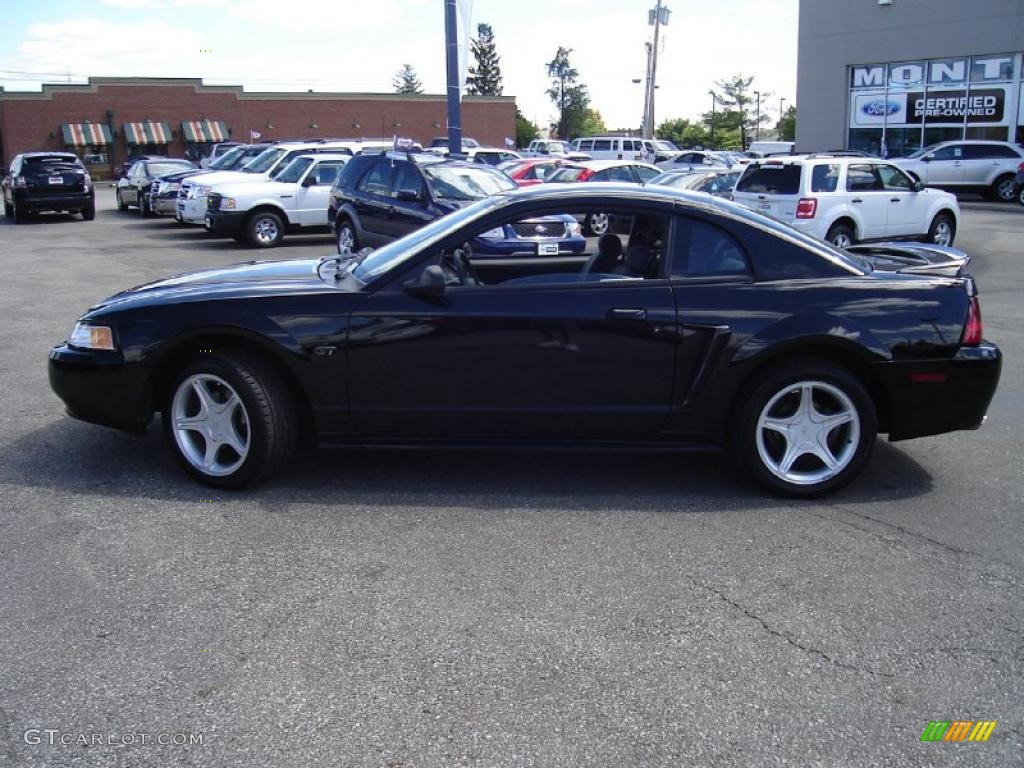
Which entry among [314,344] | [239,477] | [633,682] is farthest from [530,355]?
[633,682]

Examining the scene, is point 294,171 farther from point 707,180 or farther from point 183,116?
point 183,116

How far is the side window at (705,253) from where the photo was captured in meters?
5.14

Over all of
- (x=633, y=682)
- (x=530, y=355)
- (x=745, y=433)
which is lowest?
(x=633, y=682)

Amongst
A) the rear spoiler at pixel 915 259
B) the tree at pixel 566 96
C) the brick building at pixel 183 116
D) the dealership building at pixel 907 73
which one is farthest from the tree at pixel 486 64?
the rear spoiler at pixel 915 259

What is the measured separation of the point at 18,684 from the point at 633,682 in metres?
2.09

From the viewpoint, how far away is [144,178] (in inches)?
1072

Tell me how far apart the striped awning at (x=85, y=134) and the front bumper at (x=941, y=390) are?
63957 millimetres

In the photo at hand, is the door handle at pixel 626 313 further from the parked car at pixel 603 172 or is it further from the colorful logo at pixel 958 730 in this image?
the parked car at pixel 603 172

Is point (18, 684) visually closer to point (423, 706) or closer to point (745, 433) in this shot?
point (423, 706)

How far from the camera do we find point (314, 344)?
506 centimetres

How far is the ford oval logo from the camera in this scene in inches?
1503

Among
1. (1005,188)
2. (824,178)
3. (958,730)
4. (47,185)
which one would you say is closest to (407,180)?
(824,178)

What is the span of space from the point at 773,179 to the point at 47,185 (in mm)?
19157

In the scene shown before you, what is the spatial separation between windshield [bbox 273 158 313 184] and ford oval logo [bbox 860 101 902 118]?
27.1 metres
